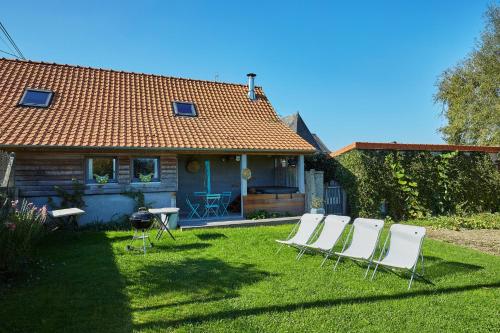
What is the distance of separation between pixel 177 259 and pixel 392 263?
4.02 meters

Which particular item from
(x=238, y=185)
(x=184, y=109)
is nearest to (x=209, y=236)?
(x=238, y=185)

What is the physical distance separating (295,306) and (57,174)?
8733 mm

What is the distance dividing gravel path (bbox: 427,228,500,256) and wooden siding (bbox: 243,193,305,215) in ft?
14.0

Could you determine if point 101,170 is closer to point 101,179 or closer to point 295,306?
point 101,179

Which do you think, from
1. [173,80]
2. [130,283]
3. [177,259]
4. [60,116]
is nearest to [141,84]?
[173,80]

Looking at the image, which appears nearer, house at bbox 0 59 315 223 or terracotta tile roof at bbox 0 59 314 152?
house at bbox 0 59 315 223

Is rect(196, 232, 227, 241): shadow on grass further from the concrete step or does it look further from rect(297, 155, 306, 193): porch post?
rect(297, 155, 306, 193): porch post

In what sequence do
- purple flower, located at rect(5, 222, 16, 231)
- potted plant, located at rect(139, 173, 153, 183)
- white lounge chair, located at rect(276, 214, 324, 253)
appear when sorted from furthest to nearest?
potted plant, located at rect(139, 173, 153, 183), white lounge chair, located at rect(276, 214, 324, 253), purple flower, located at rect(5, 222, 16, 231)

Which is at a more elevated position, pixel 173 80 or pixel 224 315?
pixel 173 80

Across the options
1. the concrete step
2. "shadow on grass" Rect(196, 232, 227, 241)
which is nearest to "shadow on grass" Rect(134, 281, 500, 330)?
"shadow on grass" Rect(196, 232, 227, 241)

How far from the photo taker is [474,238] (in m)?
10.2

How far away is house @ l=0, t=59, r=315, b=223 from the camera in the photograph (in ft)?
35.6

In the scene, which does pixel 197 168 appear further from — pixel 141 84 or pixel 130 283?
pixel 130 283

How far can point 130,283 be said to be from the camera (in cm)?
591
